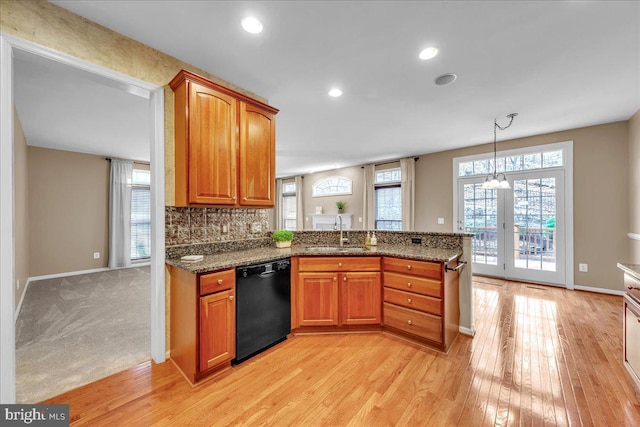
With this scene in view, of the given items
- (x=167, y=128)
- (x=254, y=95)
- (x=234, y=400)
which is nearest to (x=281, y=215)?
(x=254, y=95)

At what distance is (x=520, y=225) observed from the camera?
183 inches

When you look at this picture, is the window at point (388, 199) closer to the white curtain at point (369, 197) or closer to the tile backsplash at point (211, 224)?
the white curtain at point (369, 197)

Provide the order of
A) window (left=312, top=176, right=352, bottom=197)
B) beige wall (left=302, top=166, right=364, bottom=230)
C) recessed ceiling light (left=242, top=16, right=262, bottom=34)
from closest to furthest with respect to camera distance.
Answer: recessed ceiling light (left=242, top=16, right=262, bottom=34), beige wall (left=302, top=166, right=364, bottom=230), window (left=312, top=176, right=352, bottom=197)

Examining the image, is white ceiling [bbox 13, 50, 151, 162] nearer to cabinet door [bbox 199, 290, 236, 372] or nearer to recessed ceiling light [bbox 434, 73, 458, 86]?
cabinet door [bbox 199, 290, 236, 372]

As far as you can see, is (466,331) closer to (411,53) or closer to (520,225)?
(411,53)

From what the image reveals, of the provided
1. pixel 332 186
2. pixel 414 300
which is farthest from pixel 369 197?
pixel 414 300

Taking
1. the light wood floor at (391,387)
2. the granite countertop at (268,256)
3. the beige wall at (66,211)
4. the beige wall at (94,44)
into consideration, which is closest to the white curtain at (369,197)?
the granite countertop at (268,256)

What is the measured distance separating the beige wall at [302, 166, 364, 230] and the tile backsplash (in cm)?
447

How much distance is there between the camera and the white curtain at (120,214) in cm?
571

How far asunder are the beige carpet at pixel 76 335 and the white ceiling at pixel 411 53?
272 cm

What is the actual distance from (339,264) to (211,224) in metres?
1.40

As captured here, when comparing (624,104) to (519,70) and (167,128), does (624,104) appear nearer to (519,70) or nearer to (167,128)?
(519,70)

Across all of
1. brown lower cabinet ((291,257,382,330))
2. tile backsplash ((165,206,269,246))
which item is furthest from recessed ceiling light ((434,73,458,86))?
tile backsplash ((165,206,269,246))

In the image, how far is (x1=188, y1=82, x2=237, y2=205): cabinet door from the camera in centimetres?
215
